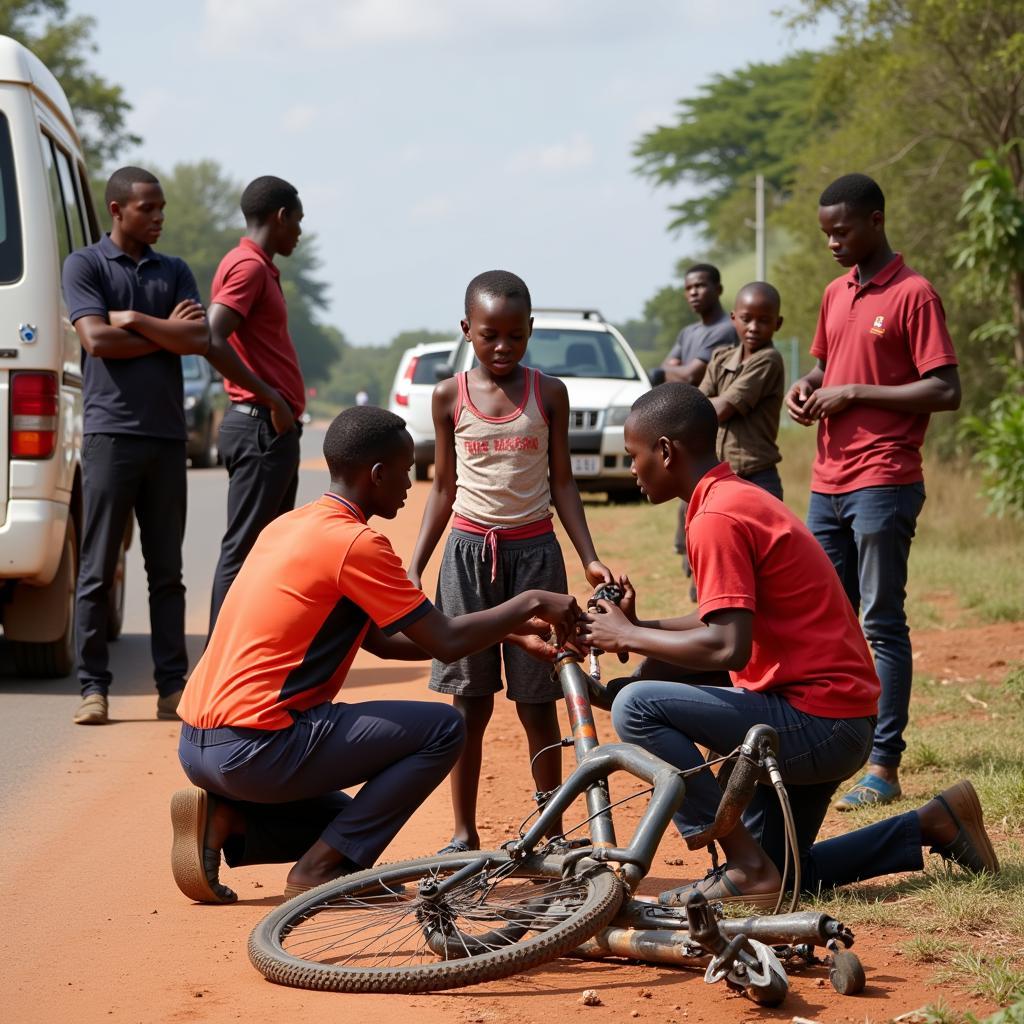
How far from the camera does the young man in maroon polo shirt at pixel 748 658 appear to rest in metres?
4.59

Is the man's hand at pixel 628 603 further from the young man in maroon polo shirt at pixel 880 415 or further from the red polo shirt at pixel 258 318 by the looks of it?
the red polo shirt at pixel 258 318

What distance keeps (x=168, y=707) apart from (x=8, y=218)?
246 centimetres

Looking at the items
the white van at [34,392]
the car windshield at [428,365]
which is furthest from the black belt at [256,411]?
the car windshield at [428,365]

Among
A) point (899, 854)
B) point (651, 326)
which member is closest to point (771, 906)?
point (899, 854)

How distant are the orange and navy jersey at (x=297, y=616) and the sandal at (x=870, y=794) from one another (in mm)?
2025

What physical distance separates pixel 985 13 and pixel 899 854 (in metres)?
18.2

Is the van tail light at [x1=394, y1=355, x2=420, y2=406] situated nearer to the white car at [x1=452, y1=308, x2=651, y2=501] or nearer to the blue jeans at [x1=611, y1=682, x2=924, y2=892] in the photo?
the white car at [x1=452, y1=308, x2=651, y2=501]

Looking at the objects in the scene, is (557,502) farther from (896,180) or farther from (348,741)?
(896,180)

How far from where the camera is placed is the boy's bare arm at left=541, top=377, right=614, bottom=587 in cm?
538

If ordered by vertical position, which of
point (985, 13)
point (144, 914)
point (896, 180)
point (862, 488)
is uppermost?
point (985, 13)

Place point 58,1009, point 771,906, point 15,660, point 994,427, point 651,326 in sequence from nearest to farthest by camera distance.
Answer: point 58,1009 < point 771,906 < point 15,660 < point 994,427 < point 651,326

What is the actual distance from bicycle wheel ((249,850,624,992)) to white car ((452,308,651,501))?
1232 centimetres

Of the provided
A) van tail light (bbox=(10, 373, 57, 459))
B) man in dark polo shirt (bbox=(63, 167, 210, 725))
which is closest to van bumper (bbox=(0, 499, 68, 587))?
van tail light (bbox=(10, 373, 57, 459))

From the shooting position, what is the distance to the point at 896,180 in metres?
24.8
